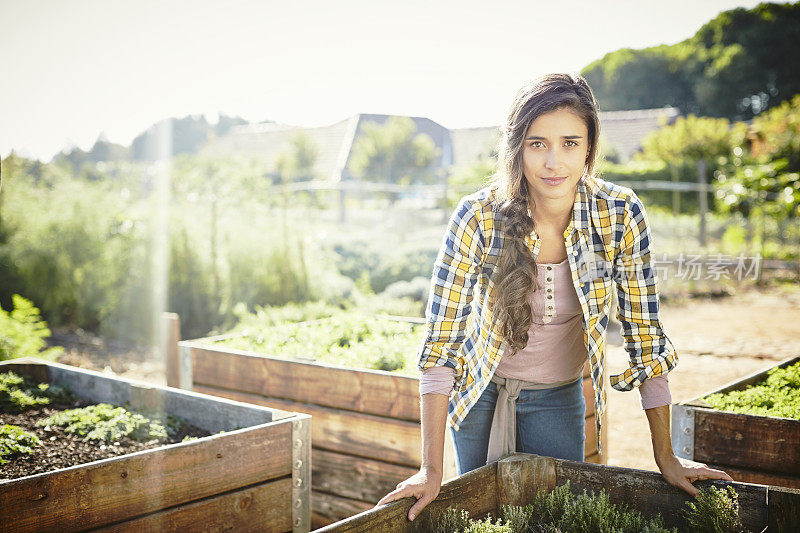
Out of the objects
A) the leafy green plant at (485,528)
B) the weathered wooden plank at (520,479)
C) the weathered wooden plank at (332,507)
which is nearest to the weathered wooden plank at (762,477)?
the weathered wooden plank at (520,479)

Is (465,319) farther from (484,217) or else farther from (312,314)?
(312,314)

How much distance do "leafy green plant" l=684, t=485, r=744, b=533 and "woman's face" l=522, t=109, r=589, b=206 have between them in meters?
0.86

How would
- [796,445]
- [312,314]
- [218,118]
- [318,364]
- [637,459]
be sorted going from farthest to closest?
1. [218,118]
2. [312,314]
3. [637,459]
4. [318,364]
5. [796,445]

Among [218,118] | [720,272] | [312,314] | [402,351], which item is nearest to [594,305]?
[402,351]

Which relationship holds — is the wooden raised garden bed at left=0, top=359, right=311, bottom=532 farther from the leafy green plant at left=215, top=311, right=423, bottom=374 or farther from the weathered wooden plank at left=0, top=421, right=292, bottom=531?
the leafy green plant at left=215, top=311, right=423, bottom=374

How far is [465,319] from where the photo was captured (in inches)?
73.7

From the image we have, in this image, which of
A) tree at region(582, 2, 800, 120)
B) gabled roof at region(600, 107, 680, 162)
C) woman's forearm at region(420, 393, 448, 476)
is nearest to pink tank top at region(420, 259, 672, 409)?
woman's forearm at region(420, 393, 448, 476)

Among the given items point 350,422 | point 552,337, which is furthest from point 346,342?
point 552,337

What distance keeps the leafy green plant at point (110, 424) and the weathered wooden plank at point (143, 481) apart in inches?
20.9

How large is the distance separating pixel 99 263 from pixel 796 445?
8041 mm

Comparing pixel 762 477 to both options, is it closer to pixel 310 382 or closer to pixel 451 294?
pixel 451 294

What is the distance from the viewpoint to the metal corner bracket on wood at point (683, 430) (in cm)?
252

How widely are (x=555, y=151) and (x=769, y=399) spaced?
→ 4.98ft

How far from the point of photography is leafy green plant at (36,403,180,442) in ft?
8.80
